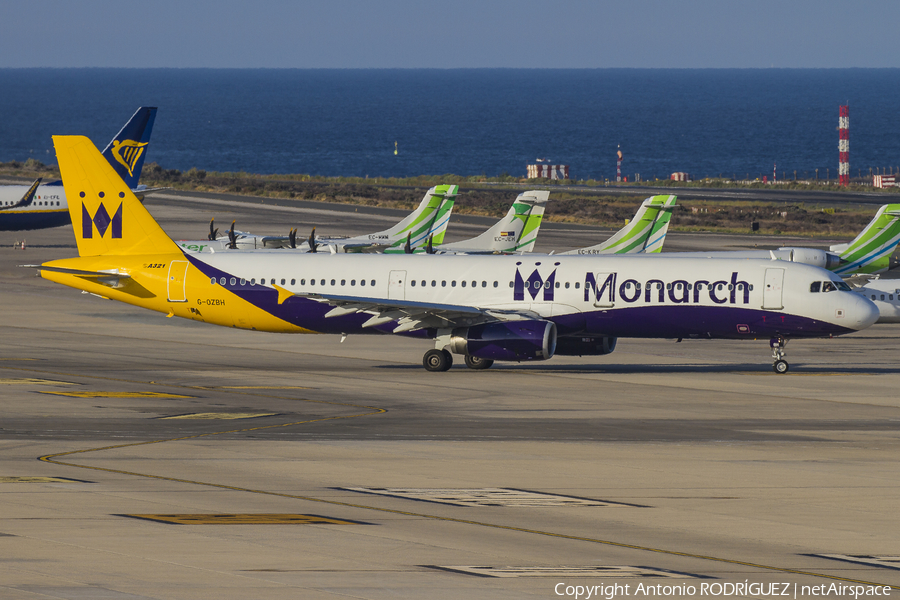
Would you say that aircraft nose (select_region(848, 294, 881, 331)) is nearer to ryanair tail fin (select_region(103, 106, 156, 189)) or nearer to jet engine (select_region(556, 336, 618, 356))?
jet engine (select_region(556, 336, 618, 356))

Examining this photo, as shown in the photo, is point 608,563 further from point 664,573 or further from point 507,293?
point 507,293

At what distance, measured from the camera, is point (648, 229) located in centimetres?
6475

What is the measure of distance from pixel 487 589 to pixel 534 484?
27.2 feet

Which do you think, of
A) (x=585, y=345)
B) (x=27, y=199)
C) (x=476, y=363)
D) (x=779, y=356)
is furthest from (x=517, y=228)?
(x=27, y=199)

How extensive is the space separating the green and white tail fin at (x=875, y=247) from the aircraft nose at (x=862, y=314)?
17.6m

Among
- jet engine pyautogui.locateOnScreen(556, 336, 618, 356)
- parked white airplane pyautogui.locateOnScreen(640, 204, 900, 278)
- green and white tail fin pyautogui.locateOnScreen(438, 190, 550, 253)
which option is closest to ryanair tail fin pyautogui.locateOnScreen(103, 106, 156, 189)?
green and white tail fin pyautogui.locateOnScreen(438, 190, 550, 253)

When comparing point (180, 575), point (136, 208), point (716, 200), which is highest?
point (716, 200)

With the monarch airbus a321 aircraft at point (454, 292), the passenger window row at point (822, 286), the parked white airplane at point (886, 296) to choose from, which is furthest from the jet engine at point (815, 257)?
the monarch airbus a321 aircraft at point (454, 292)

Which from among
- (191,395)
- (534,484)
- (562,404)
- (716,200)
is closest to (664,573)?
(534,484)

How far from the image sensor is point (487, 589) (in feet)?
60.8

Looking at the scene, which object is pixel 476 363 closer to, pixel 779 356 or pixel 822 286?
pixel 779 356

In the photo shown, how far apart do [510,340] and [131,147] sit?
Answer: 43.7m

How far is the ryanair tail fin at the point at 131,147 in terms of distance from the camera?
7844 cm

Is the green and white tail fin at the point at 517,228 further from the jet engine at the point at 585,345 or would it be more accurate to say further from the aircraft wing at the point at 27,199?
the aircraft wing at the point at 27,199
